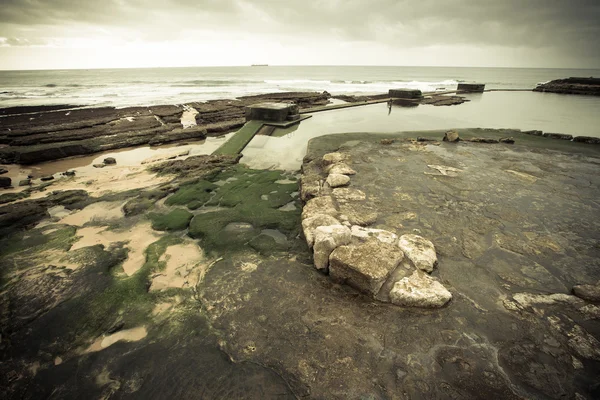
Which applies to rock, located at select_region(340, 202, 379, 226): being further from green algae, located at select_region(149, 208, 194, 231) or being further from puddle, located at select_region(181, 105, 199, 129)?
puddle, located at select_region(181, 105, 199, 129)

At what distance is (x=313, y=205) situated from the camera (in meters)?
4.46

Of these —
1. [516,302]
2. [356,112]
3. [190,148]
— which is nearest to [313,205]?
[516,302]

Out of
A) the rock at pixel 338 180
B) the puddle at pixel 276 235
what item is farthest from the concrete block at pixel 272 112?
the puddle at pixel 276 235

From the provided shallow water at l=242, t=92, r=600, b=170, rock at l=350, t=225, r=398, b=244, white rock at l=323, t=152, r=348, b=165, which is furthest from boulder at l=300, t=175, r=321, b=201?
shallow water at l=242, t=92, r=600, b=170

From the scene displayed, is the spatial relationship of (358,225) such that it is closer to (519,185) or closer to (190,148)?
(519,185)

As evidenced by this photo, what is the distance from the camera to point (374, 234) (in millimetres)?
3551

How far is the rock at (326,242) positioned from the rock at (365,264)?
0.12m

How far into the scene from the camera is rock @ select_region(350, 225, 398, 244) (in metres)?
3.44

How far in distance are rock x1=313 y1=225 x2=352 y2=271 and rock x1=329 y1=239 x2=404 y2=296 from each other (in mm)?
123

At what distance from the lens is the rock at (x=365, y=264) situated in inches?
111

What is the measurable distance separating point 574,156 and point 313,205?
7435mm

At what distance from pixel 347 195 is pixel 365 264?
1943 mm

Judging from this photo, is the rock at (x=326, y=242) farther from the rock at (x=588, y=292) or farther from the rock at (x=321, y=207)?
the rock at (x=588, y=292)

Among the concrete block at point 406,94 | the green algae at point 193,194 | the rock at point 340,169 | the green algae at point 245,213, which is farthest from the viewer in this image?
the concrete block at point 406,94
